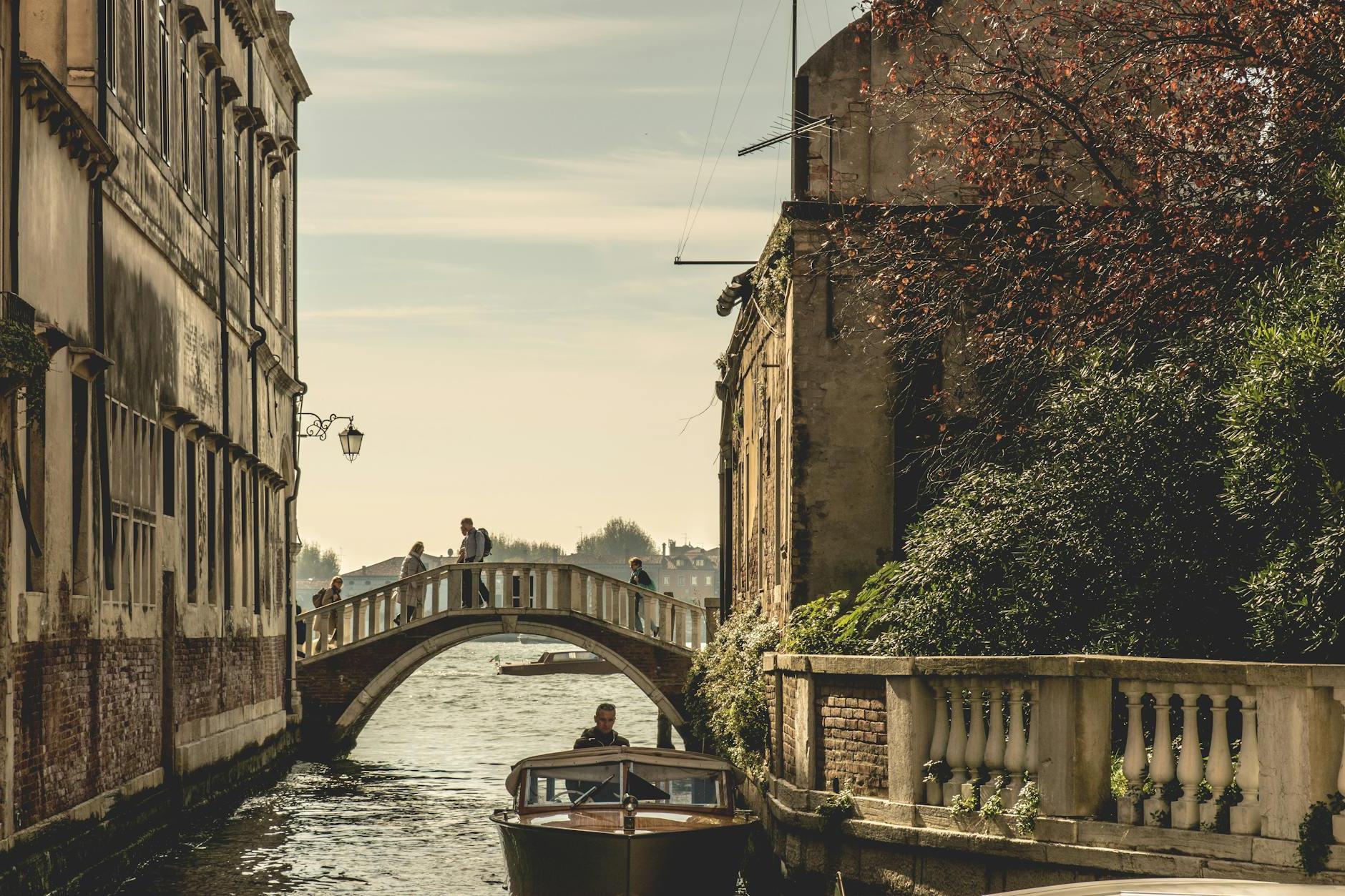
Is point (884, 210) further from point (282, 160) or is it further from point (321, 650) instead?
point (321, 650)

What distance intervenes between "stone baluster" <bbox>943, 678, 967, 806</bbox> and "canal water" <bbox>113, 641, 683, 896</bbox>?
6194 millimetres

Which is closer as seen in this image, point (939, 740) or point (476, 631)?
point (939, 740)

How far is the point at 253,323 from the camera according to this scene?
2222 centimetres

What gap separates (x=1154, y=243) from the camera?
11.2 m

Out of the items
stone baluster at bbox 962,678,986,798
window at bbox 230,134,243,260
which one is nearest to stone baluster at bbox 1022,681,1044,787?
stone baluster at bbox 962,678,986,798

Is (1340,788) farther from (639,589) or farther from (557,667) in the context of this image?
(557,667)

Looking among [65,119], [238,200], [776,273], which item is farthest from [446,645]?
[65,119]

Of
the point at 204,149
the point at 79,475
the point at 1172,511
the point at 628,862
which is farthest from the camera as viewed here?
the point at 204,149

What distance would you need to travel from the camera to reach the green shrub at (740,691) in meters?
15.5

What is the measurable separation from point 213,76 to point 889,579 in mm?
10831

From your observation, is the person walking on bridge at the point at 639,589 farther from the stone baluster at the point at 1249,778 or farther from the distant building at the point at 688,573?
the distant building at the point at 688,573

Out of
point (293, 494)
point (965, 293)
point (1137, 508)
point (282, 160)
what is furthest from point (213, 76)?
point (1137, 508)

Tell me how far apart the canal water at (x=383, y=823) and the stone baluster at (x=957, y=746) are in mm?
6194

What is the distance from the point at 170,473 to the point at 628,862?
7743 millimetres
